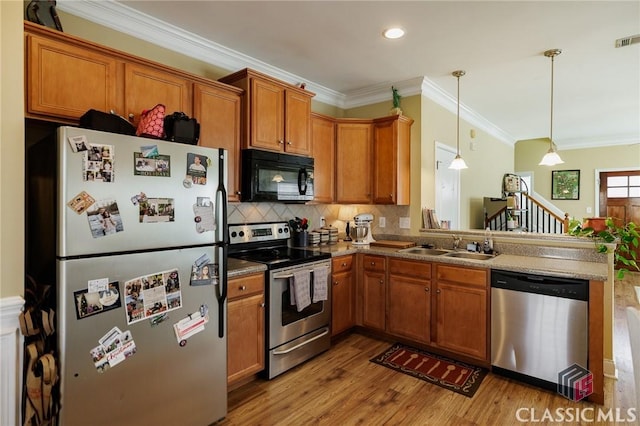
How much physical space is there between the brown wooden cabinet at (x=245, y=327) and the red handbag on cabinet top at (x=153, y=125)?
1.06 metres

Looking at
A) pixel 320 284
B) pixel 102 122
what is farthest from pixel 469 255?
pixel 102 122

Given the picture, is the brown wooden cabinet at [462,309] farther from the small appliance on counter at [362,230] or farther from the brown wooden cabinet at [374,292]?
the small appliance on counter at [362,230]

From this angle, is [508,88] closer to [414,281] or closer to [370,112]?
[370,112]

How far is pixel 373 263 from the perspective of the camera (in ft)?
11.6

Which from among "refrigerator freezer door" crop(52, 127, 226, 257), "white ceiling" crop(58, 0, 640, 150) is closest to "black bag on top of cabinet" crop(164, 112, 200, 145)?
"refrigerator freezer door" crop(52, 127, 226, 257)

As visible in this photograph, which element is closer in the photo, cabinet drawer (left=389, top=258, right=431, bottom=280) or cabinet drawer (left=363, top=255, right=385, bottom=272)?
cabinet drawer (left=389, top=258, right=431, bottom=280)

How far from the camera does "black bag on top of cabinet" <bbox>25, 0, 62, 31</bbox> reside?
1.92 metres

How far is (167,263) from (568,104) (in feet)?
17.6

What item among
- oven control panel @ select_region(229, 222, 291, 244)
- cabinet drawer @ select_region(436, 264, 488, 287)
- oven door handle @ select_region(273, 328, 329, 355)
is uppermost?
oven control panel @ select_region(229, 222, 291, 244)

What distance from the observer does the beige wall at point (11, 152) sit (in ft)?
4.88

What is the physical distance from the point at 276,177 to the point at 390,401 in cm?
198

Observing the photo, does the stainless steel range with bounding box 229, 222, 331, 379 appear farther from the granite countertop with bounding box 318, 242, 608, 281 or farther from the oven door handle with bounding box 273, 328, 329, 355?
the granite countertop with bounding box 318, 242, 608, 281

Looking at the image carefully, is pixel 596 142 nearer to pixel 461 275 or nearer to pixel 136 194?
pixel 461 275

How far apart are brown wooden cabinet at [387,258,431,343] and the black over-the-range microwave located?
1153mm
